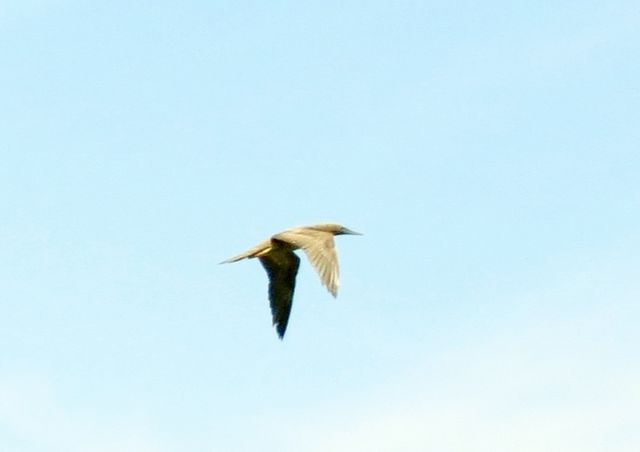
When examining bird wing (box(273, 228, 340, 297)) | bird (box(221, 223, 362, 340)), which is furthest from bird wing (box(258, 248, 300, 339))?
bird wing (box(273, 228, 340, 297))

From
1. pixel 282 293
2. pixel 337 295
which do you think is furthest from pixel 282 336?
pixel 337 295

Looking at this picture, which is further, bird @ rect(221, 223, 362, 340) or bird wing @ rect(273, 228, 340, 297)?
bird @ rect(221, 223, 362, 340)

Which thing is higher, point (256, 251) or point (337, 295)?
point (256, 251)

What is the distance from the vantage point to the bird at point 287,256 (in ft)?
106

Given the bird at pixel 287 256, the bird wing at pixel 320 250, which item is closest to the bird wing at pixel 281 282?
the bird at pixel 287 256

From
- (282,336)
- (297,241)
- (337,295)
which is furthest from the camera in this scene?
(282,336)

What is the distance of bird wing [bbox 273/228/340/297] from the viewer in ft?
101

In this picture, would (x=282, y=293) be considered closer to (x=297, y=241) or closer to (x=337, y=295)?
(x=297, y=241)

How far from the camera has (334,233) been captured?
37094 millimetres

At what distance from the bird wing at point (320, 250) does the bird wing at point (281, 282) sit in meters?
1.57

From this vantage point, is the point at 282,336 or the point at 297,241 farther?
the point at 282,336

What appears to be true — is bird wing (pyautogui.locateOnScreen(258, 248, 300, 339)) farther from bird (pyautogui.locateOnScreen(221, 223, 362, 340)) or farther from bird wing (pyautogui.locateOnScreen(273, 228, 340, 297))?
bird wing (pyautogui.locateOnScreen(273, 228, 340, 297))

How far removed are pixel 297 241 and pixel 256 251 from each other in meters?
1.34

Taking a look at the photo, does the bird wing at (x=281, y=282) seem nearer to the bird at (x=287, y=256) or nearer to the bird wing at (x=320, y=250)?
the bird at (x=287, y=256)
